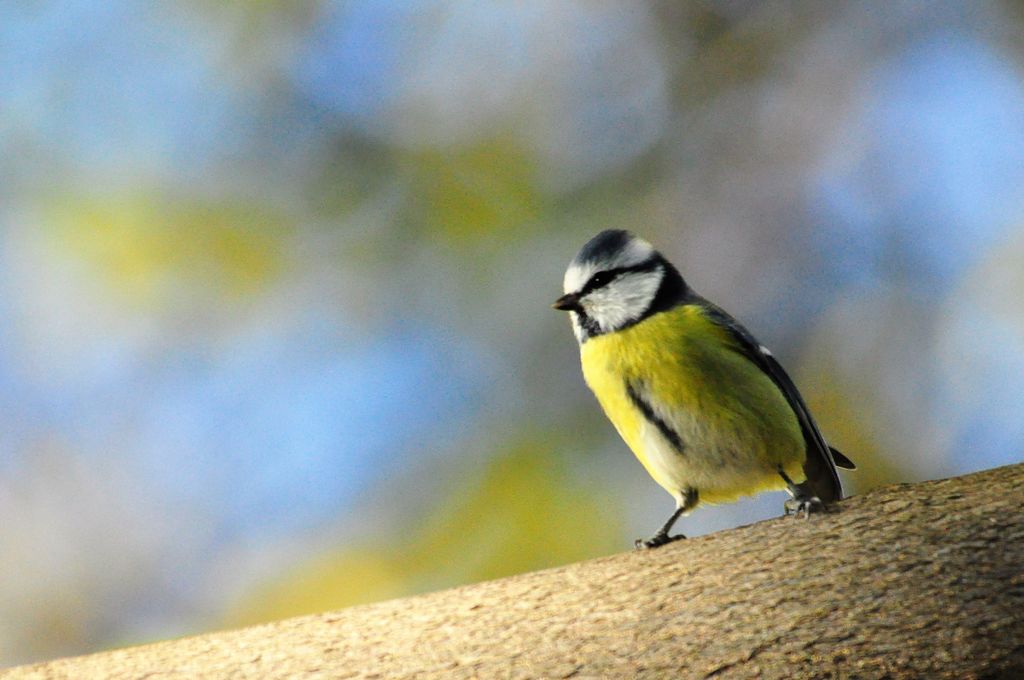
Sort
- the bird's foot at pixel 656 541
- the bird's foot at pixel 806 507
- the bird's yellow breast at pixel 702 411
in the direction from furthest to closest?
the bird's yellow breast at pixel 702 411
the bird's foot at pixel 656 541
the bird's foot at pixel 806 507

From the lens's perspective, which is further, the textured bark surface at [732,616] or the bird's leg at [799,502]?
the bird's leg at [799,502]

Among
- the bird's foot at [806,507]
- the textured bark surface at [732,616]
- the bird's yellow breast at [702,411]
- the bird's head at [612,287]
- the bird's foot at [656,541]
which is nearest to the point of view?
the textured bark surface at [732,616]

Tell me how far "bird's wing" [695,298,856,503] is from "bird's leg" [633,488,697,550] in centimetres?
17

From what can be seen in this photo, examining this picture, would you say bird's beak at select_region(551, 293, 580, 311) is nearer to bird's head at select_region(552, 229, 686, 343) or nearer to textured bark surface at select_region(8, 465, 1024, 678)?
bird's head at select_region(552, 229, 686, 343)

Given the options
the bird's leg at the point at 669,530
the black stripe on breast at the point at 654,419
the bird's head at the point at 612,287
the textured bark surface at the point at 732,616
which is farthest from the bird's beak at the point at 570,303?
the textured bark surface at the point at 732,616

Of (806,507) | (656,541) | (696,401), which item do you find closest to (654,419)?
(696,401)

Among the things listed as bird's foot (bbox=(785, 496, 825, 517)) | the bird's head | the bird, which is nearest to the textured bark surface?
bird's foot (bbox=(785, 496, 825, 517))

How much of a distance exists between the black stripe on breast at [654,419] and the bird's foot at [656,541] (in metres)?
0.14

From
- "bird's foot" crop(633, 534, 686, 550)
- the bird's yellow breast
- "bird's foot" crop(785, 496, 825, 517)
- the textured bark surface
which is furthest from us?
the bird's yellow breast

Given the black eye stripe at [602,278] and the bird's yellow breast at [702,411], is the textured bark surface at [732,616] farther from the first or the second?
the black eye stripe at [602,278]

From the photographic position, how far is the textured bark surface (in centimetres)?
118

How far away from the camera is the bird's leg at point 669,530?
153cm

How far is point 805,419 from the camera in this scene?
67.2 inches

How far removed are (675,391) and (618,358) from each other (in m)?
0.10
